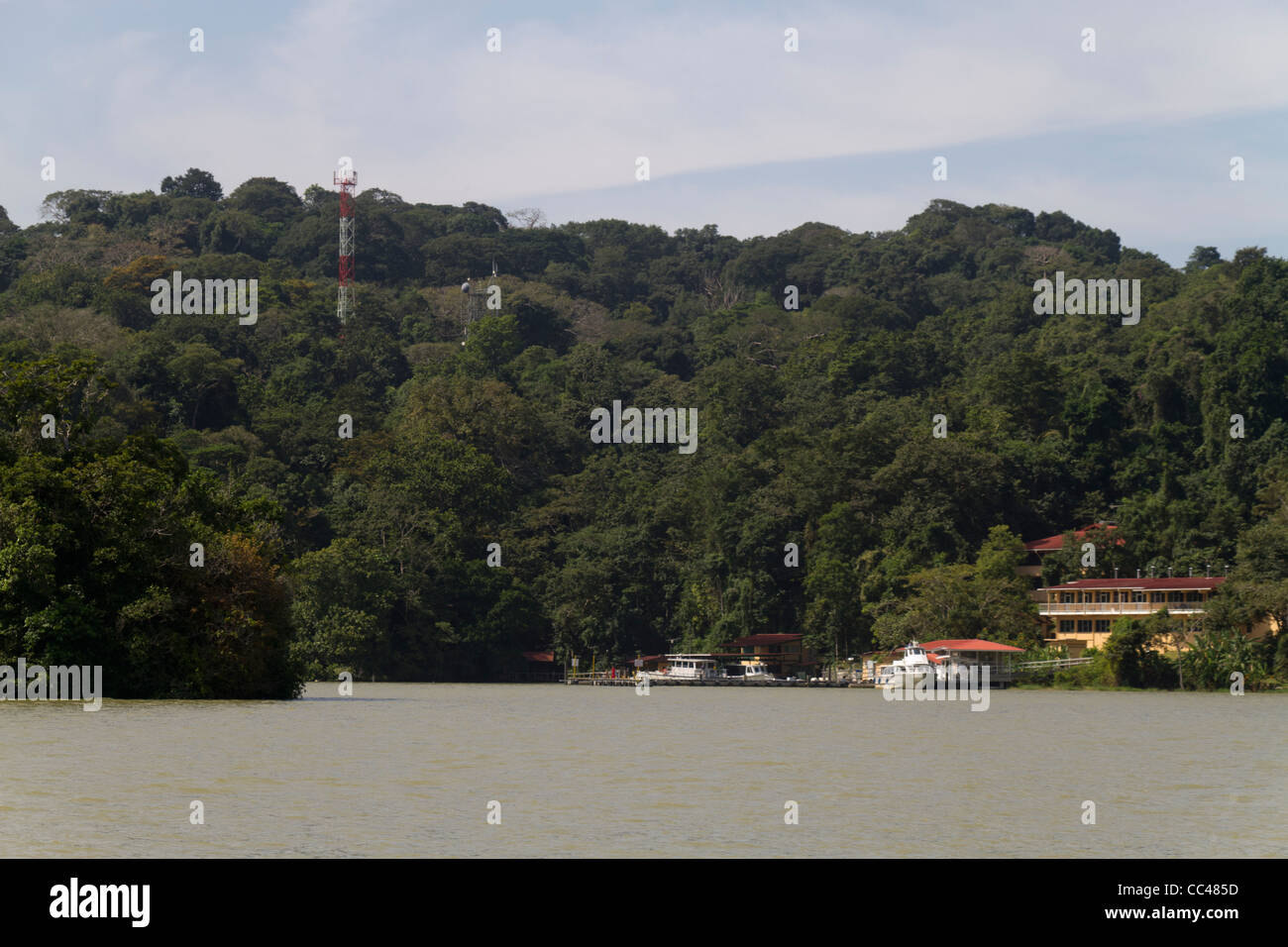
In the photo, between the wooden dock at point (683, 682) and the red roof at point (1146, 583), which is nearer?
the red roof at point (1146, 583)

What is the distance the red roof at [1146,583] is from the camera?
257 feet

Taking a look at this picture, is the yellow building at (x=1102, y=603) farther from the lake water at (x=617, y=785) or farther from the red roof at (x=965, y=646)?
the lake water at (x=617, y=785)

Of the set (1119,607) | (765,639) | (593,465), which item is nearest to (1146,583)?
(1119,607)

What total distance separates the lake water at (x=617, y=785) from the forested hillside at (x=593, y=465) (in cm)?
621

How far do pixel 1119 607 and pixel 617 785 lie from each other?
61.3 metres

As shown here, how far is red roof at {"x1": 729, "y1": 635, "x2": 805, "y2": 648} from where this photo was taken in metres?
92.8

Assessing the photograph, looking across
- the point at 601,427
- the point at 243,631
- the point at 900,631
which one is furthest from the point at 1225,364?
the point at 243,631

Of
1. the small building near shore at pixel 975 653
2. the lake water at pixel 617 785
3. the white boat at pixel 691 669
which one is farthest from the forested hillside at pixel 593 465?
the lake water at pixel 617 785

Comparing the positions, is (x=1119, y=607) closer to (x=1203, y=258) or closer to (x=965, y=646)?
(x=965, y=646)

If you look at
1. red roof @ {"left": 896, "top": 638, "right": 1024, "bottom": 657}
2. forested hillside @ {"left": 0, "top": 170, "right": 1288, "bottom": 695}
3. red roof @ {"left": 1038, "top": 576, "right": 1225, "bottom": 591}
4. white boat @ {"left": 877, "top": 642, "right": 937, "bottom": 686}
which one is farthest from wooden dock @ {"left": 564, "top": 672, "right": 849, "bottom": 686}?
red roof @ {"left": 1038, "top": 576, "right": 1225, "bottom": 591}

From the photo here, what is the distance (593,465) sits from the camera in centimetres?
11231

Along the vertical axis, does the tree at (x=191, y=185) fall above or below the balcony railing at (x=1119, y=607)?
above

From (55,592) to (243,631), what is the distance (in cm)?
603
